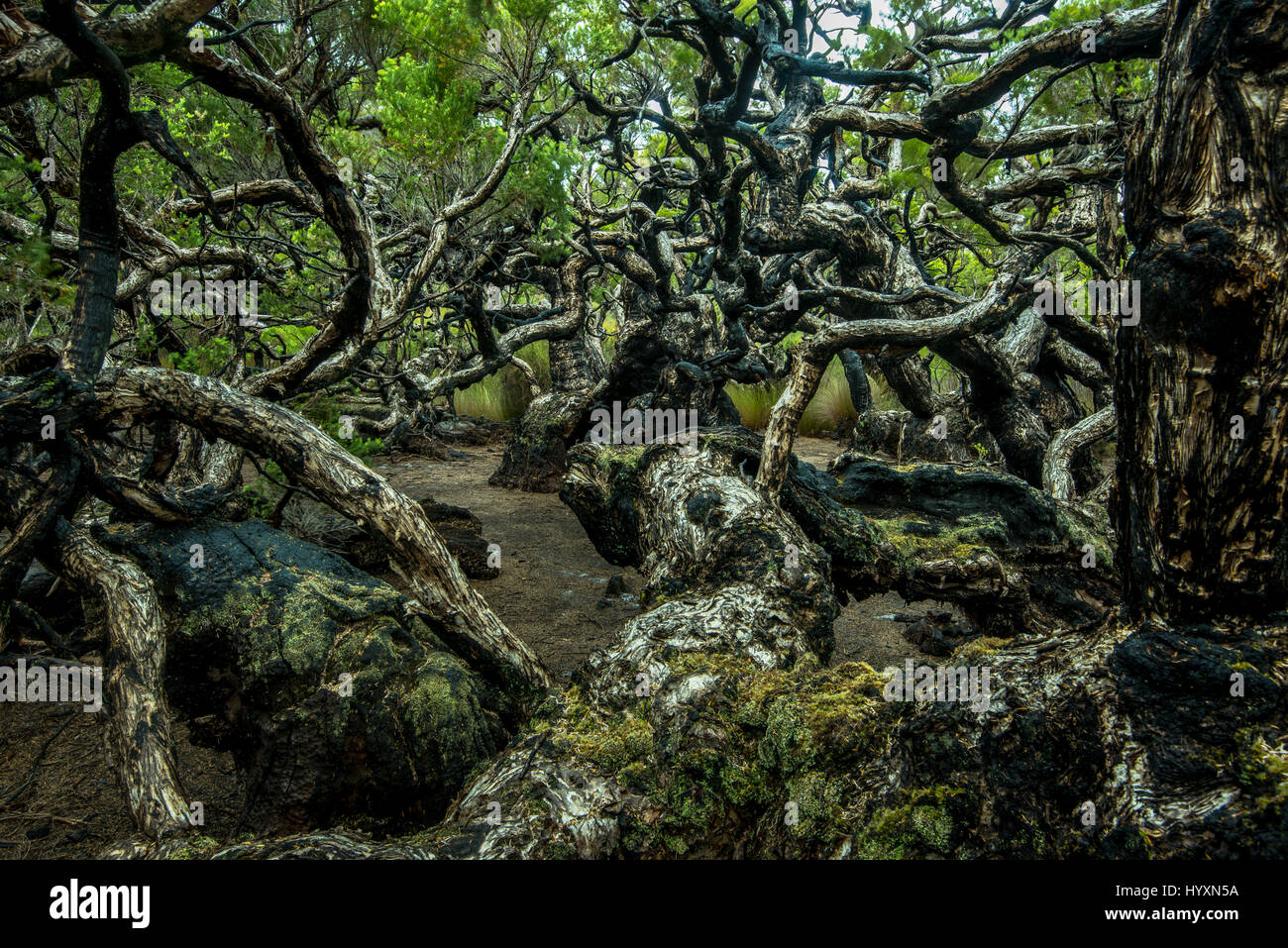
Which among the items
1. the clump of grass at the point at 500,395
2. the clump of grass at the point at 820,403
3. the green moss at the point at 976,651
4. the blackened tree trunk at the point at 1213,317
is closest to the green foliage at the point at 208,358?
the green moss at the point at 976,651

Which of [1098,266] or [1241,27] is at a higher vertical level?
[1098,266]

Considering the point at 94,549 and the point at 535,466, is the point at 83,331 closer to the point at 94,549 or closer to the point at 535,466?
the point at 94,549

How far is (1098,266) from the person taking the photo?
5.31 metres

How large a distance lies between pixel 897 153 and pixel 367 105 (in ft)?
21.8

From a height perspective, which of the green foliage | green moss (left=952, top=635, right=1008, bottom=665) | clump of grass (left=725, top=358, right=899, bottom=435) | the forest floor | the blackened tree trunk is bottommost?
the forest floor

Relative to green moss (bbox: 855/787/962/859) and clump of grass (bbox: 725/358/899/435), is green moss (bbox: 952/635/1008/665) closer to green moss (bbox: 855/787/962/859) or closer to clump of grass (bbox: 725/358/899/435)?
green moss (bbox: 855/787/962/859)

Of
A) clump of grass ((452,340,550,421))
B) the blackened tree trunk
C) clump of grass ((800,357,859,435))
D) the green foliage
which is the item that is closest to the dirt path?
the green foliage

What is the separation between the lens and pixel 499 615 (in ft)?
17.6

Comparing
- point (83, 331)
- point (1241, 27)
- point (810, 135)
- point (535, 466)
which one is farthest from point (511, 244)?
point (1241, 27)

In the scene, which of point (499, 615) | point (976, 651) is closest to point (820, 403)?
point (499, 615)

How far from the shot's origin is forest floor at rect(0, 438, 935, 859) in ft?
9.98

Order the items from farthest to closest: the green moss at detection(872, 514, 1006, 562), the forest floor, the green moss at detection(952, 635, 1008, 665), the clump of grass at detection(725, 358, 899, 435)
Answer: the clump of grass at detection(725, 358, 899, 435), the green moss at detection(872, 514, 1006, 562), the forest floor, the green moss at detection(952, 635, 1008, 665)

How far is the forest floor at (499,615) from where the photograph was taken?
9.98 feet

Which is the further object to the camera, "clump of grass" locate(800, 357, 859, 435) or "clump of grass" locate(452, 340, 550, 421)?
"clump of grass" locate(452, 340, 550, 421)
